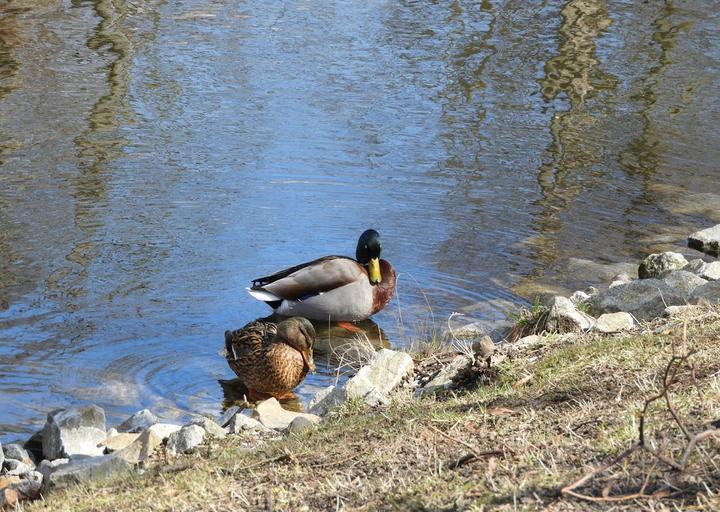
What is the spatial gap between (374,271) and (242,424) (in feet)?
9.86

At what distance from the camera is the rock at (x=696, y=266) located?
26.7 feet

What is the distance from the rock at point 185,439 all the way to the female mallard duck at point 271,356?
5.19ft

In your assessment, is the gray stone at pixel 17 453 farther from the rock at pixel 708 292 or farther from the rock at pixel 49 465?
the rock at pixel 708 292

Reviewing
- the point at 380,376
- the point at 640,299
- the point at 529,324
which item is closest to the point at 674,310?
the point at 640,299

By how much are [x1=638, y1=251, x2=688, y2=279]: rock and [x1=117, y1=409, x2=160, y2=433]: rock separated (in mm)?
4068

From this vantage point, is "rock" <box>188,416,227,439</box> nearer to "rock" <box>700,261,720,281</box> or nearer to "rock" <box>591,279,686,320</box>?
"rock" <box>591,279,686,320</box>

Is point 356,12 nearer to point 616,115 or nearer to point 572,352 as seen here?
point 616,115

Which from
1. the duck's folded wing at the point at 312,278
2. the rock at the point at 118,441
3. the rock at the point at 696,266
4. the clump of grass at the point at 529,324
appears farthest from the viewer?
the duck's folded wing at the point at 312,278

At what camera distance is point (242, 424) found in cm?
562

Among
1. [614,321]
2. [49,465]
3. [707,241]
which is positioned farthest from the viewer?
[707,241]

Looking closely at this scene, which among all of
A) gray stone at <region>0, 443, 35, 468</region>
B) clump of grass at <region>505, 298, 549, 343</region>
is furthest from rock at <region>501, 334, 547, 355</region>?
gray stone at <region>0, 443, 35, 468</region>

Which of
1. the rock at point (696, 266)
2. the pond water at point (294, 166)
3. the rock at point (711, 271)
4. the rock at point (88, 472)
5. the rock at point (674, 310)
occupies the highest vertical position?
the rock at point (674, 310)

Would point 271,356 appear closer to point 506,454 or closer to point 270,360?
point 270,360

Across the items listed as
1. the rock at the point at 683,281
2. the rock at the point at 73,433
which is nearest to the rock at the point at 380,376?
the rock at the point at 73,433
